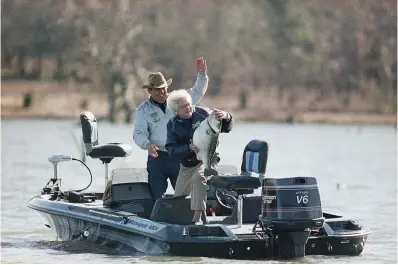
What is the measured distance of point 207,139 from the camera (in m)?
12.4

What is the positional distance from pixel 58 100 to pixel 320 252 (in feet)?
189

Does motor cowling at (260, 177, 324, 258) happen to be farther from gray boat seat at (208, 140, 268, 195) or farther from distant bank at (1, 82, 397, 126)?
distant bank at (1, 82, 397, 126)

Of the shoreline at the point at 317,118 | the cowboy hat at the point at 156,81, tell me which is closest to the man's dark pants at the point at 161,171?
the cowboy hat at the point at 156,81

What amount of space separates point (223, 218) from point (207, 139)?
58.7 inches

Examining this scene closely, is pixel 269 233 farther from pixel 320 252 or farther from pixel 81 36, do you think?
pixel 81 36

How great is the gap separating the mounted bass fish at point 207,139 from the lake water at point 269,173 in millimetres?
987

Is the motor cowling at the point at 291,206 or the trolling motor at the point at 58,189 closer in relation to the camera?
the motor cowling at the point at 291,206

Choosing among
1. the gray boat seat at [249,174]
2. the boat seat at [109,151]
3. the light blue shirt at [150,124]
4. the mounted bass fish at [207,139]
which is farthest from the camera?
the boat seat at [109,151]

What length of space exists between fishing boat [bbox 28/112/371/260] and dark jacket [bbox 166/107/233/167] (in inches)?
12.7

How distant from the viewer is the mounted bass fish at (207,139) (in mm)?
12297

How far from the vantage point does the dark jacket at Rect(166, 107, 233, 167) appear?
13.0 metres

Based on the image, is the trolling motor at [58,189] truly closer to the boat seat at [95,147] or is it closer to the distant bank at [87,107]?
the boat seat at [95,147]

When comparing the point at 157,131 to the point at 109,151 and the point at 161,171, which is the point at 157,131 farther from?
the point at 109,151

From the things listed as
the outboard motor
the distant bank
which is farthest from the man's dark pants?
the distant bank
